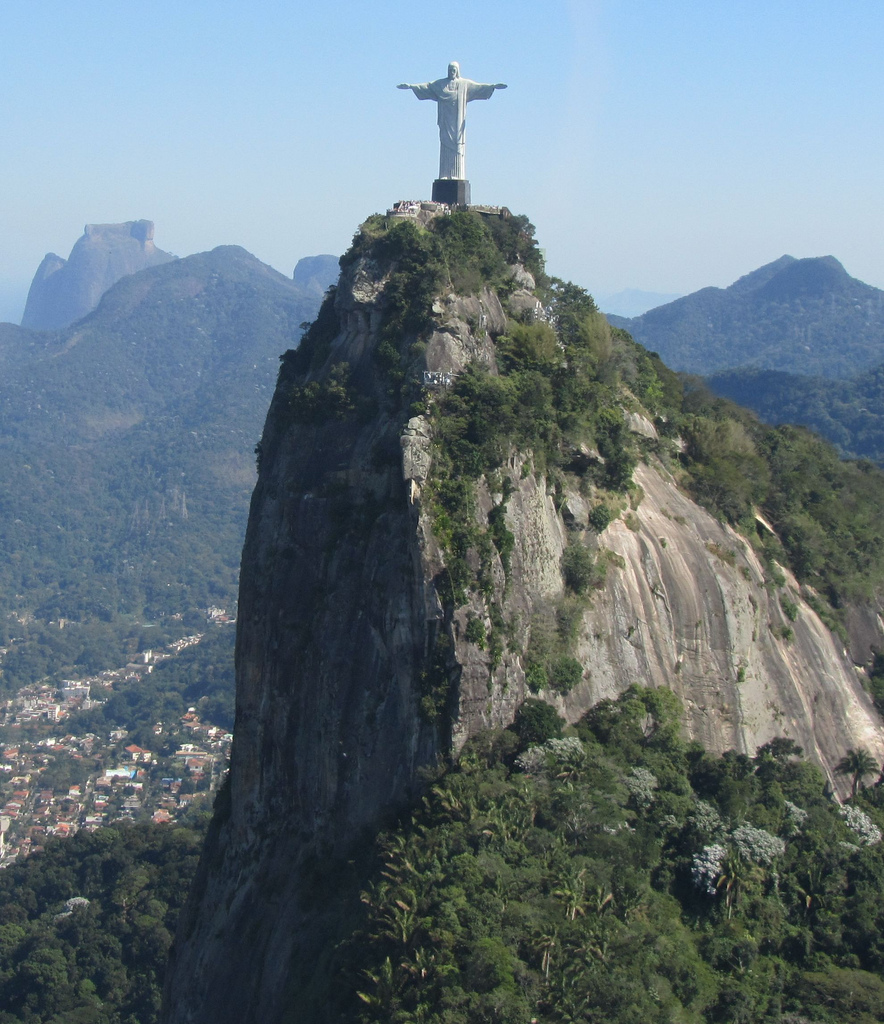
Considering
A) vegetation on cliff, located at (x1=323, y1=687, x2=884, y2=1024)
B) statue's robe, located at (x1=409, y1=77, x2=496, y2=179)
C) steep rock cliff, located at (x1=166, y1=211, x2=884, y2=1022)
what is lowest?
vegetation on cliff, located at (x1=323, y1=687, x2=884, y2=1024)

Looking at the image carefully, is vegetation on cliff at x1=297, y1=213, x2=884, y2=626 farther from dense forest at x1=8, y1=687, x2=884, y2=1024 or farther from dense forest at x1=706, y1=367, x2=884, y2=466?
dense forest at x1=706, y1=367, x2=884, y2=466

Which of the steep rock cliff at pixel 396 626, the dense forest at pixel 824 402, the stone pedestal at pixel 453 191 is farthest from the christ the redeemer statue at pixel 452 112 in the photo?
the dense forest at pixel 824 402

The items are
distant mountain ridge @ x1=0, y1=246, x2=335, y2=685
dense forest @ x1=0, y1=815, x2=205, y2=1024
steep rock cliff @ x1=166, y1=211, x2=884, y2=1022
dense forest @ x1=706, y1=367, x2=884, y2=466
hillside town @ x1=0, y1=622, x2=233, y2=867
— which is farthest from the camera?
distant mountain ridge @ x1=0, y1=246, x2=335, y2=685

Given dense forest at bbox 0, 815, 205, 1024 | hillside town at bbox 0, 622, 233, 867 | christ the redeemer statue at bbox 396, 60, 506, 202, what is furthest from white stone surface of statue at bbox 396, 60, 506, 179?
hillside town at bbox 0, 622, 233, 867

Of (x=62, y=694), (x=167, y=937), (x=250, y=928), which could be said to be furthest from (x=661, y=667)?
(x=62, y=694)

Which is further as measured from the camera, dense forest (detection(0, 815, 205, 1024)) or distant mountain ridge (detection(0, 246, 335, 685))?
distant mountain ridge (detection(0, 246, 335, 685))

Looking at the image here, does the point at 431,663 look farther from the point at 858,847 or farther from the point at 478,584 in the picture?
the point at 858,847

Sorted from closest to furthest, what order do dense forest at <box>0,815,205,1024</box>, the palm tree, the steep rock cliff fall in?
the steep rock cliff → the palm tree → dense forest at <box>0,815,205,1024</box>
